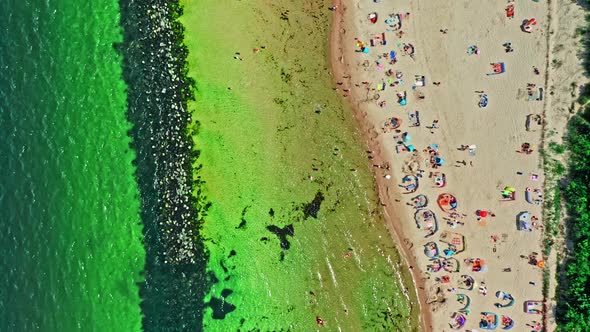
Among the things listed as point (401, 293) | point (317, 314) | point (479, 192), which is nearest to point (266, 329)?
point (317, 314)

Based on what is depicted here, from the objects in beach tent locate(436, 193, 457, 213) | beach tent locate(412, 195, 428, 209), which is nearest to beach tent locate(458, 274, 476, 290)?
beach tent locate(436, 193, 457, 213)

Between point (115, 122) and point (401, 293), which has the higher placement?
point (115, 122)

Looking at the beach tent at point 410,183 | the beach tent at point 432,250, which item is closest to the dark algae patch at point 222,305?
the beach tent at point 432,250

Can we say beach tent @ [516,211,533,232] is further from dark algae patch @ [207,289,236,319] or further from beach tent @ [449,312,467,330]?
dark algae patch @ [207,289,236,319]

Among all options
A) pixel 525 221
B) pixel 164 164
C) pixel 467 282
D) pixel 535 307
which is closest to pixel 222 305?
pixel 164 164

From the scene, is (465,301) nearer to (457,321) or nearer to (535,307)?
(457,321)

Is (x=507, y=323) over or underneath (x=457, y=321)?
underneath

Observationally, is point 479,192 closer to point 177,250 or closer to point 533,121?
point 533,121
